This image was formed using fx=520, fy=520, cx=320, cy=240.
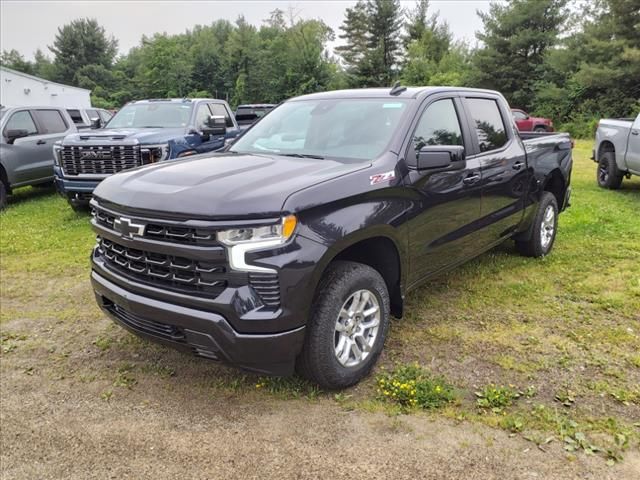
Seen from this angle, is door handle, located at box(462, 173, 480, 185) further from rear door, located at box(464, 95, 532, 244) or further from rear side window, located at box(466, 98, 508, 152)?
rear side window, located at box(466, 98, 508, 152)

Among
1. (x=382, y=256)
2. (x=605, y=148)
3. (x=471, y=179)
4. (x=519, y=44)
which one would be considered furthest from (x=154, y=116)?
(x=519, y=44)

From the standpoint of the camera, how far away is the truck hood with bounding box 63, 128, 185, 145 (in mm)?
7645

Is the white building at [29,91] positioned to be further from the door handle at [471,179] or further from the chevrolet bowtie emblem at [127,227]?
the door handle at [471,179]

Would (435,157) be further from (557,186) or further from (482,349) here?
(557,186)

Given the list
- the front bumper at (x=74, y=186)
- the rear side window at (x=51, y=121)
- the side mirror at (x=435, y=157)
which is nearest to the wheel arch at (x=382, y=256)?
the side mirror at (x=435, y=157)

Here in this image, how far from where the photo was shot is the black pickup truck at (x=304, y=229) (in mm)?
2727

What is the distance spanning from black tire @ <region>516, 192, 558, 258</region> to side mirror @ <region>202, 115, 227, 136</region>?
14.1 feet

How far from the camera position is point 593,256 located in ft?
19.3

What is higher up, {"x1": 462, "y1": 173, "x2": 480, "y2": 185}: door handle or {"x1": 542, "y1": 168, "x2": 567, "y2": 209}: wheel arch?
{"x1": 462, "y1": 173, "x2": 480, "y2": 185}: door handle

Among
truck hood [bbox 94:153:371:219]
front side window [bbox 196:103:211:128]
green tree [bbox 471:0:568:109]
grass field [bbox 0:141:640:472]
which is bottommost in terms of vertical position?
grass field [bbox 0:141:640:472]

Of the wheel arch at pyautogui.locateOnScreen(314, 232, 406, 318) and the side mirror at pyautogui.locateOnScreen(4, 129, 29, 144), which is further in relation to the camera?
the side mirror at pyautogui.locateOnScreen(4, 129, 29, 144)

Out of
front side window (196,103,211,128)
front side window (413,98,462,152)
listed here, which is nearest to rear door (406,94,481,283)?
front side window (413,98,462,152)

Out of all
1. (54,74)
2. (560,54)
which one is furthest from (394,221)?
(54,74)

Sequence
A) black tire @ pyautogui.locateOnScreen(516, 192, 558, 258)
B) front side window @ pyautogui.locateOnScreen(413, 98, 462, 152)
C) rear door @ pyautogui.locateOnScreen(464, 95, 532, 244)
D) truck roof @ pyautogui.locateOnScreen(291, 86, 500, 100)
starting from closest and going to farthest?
front side window @ pyautogui.locateOnScreen(413, 98, 462, 152)
truck roof @ pyautogui.locateOnScreen(291, 86, 500, 100)
rear door @ pyautogui.locateOnScreen(464, 95, 532, 244)
black tire @ pyautogui.locateOnScreen(516, 192, 558, 258)
